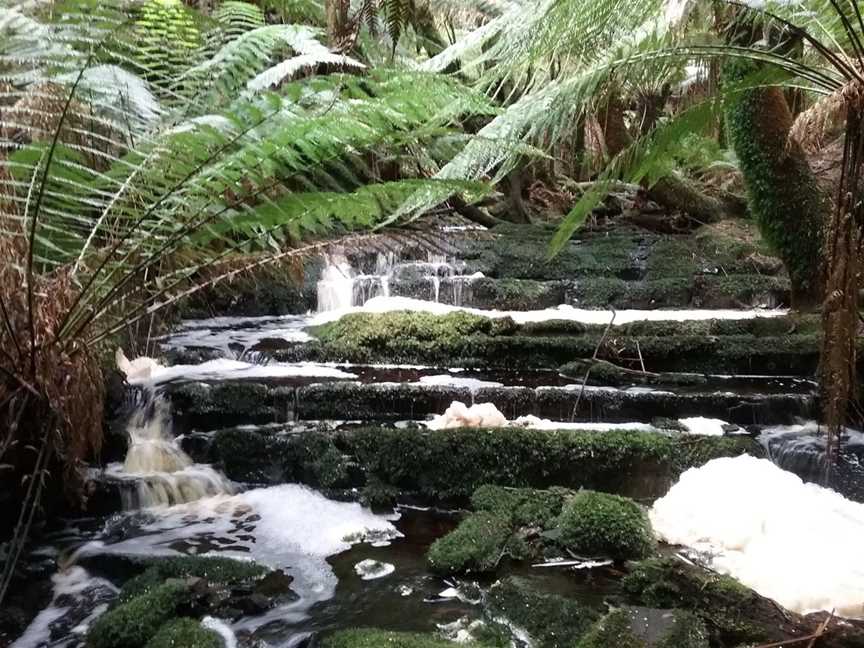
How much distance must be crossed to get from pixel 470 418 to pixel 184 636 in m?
1.72

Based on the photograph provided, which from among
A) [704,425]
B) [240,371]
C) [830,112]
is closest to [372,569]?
[704,425]

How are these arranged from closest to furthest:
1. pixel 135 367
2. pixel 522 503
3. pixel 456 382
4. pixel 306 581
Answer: pixel 306 581
pixel 522 503
pixel 135 367
pixel 456 382

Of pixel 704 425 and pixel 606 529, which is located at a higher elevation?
pixel 704 425

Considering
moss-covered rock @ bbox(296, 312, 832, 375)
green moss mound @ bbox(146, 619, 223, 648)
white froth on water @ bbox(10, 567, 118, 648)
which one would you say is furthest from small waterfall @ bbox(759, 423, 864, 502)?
white froth on water @ bbox(10, 567, 118, 648)

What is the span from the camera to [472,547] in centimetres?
233

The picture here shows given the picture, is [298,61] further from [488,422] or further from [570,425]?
[570,425]

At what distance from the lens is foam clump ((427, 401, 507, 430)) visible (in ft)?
10.7

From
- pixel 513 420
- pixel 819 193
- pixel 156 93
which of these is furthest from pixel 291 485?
pixel 819 193

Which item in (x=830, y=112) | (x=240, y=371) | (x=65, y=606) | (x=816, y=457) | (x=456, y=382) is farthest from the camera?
(x=240, y=371)

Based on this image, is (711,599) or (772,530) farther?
(772,530)

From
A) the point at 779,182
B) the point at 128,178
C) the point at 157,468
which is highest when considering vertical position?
the point at 779,182

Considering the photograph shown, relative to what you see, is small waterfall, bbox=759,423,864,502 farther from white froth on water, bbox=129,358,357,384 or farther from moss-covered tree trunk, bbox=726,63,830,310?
white froth on water, bbox=129,358,357,384

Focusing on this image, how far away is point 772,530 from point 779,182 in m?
2.88

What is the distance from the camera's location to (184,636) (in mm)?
1837
